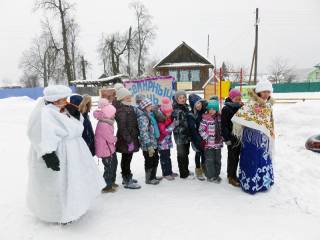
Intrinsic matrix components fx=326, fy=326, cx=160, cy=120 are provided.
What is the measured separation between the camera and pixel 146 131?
4832 millimetres

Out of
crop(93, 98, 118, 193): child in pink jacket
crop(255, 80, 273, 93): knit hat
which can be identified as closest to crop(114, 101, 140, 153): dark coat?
crop(93, 98, 118, 193): child in pink jacket

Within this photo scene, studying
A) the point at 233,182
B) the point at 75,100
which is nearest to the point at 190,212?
the point at 233,182

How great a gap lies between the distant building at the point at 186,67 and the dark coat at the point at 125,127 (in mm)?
32266

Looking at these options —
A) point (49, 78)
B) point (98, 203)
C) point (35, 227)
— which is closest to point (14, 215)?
point (35, 227)

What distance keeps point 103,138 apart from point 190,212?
1563 millimetres

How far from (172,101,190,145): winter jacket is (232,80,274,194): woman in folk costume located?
31.9 inches

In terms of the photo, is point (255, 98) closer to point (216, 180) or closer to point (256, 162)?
point (256, 162)

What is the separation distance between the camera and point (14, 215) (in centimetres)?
402

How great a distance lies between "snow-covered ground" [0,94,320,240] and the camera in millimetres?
3518

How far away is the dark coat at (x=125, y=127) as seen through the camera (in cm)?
476

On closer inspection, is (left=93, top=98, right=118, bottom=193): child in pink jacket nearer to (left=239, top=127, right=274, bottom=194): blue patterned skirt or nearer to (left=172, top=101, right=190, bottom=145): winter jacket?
(left=172, top=101, right=190, bottom=145): winter jacket

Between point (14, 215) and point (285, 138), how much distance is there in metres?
6.45

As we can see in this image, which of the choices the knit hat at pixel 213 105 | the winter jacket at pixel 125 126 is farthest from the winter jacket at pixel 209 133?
the winter jacket at pixel 125 126

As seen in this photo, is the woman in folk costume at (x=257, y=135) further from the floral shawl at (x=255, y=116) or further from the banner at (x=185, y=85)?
the banner at (x=185, y=85)
